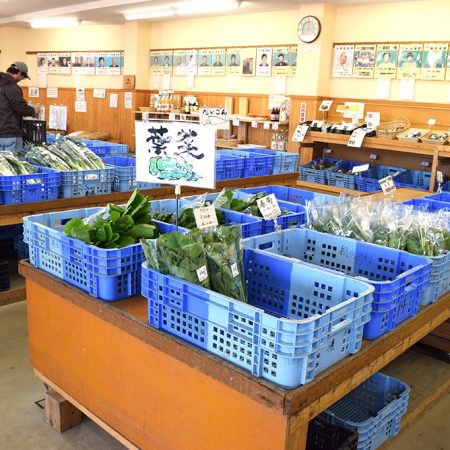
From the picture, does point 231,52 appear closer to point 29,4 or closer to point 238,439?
point 29,4

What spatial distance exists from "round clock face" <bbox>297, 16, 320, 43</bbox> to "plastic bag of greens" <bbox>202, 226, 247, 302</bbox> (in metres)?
5.31

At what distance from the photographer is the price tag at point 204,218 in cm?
207

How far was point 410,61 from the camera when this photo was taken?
6102 millimetres

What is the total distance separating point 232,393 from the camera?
61.8 inches

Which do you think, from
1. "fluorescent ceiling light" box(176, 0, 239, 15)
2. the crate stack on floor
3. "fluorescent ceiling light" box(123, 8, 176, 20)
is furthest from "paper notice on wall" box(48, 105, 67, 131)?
the crate stack on floor

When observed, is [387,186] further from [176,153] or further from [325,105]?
[325,105]

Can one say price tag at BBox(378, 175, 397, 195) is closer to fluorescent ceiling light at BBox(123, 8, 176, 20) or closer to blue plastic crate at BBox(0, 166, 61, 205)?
blue plastic crate at BBox(0, 166, 61, 205)

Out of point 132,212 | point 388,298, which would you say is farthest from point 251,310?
point 132,212

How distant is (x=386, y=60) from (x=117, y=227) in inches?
203

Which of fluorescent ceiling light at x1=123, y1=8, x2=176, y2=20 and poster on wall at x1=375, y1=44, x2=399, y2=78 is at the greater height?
fluorescent ceiling light at x1=123, y1=8, x2=176, y2=20

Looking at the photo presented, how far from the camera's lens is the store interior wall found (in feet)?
19.9

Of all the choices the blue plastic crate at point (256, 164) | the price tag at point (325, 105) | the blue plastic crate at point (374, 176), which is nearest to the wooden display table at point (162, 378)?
the blue plastic crate at point (256, 164)

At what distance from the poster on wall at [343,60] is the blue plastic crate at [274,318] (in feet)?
17.4

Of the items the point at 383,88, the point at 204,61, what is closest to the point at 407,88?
the point at 383,88
